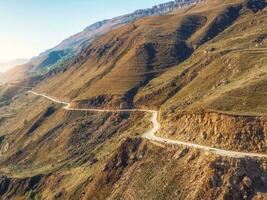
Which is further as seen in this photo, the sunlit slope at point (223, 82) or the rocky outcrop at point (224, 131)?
the sunlit slope at point (223, 82)

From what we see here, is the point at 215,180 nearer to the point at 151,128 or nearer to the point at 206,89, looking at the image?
the point at 151,128

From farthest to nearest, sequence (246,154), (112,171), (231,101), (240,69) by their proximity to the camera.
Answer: (240,69) < (112,171) < (231,101) < (246,154)

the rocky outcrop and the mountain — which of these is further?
the rocky outcrop

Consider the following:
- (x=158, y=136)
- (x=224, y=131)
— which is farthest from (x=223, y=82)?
(x=224, y=131)

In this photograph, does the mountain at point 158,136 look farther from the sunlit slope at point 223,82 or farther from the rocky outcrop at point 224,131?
the sunlit slope at point 223,82

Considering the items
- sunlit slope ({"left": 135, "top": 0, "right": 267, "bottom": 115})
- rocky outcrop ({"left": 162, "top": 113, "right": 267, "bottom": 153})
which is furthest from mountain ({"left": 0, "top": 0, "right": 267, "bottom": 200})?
sunlit slope ({"left": 135, "top": 0, "right": 267, "bottom": 115})

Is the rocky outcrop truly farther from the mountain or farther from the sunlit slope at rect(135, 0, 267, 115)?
the sunlit slope at rect(135, 0, 267, 115)

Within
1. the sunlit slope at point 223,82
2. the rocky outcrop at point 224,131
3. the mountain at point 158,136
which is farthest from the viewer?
the sunlit slope at point 223,82

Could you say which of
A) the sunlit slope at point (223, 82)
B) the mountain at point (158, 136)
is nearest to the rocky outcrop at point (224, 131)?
the mountain at point (158, 136)

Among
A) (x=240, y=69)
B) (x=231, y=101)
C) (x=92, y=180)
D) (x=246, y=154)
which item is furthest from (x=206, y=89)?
(x=246, y=154)
